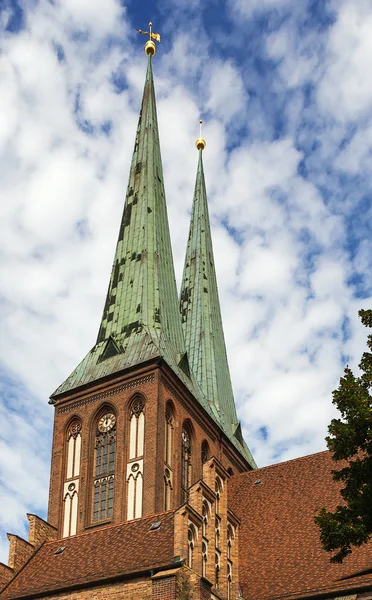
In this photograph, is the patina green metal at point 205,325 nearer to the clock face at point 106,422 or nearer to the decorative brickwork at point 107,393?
the decorative brickwork at point 107,393

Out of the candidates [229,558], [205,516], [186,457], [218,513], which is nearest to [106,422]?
[186,457]

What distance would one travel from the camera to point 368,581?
77.3 ft

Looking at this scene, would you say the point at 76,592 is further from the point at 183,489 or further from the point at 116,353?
the point at 116,353

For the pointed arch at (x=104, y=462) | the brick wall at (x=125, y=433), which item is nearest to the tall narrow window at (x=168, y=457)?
the brick wall at (x=125, y=433)

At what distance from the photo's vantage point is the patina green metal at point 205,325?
38.9m

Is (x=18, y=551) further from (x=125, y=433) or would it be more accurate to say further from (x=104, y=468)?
(x=125, y=433)

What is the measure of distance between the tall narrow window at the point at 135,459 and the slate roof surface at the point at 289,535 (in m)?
3.31

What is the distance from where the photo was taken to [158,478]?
30094 mm

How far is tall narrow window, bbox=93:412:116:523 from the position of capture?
30812 millimetres

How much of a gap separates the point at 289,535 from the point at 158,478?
14.7ft

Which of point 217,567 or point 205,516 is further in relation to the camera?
point 205,516

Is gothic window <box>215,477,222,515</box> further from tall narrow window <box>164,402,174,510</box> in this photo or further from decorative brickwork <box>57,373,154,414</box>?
decorative brickwork <box>57,373,154,414</box>

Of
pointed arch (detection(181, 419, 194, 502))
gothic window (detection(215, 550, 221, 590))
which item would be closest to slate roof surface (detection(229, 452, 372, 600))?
gothic window (detection(215, 550, 221, 590))

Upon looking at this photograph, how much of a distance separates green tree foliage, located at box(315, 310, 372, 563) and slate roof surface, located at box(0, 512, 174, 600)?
8386mm
